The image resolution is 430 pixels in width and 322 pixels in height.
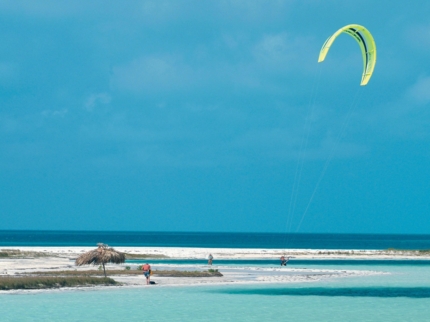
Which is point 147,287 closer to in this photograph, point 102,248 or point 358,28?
point 102,248

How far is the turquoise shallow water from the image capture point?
23344 mm

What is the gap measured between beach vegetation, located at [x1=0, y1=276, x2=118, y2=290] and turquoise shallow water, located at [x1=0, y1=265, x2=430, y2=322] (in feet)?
5.62

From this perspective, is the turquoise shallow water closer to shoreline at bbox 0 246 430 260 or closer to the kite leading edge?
the kite leading edge

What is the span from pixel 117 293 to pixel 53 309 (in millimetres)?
5459

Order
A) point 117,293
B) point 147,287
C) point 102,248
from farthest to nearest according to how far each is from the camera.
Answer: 1. point 102,248
2. point 147,287
3. point 117,293

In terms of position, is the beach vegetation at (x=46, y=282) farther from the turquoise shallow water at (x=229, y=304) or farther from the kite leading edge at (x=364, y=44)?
the kite leading edge at (x=364, y=44)

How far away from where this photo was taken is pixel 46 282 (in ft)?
102

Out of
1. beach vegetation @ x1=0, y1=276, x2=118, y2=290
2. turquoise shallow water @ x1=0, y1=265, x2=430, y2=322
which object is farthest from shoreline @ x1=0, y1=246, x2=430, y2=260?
turquoise shallow water @ x1=0, y1=265, x2=430, y2=322

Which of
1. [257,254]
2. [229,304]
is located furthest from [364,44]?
[257,254]

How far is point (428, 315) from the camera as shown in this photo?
24.5 m

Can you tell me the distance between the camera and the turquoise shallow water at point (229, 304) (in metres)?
23.3

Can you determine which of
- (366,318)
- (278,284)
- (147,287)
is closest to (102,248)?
(147,287)

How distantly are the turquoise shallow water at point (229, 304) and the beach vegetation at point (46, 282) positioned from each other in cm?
171

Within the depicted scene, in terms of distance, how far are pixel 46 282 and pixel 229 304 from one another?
891cm
